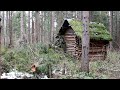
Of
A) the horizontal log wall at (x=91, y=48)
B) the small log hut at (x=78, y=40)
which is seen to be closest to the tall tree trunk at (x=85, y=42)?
Answer: the small log hut at (x=78, y=40)

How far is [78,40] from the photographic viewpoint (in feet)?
59.8

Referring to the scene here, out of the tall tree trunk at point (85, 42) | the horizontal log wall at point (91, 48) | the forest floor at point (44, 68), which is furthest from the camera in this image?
the horizontal log wall at point (91, 48)

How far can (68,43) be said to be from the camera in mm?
19844

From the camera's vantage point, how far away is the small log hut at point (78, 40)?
18.4 m

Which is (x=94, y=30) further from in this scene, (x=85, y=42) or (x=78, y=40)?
(x=85, y=42)

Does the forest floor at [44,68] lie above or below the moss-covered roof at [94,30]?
below

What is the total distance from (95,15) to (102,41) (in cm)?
1765

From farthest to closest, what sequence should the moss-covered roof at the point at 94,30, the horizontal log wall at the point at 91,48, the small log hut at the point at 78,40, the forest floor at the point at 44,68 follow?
the horizontal log wall at the point at 91,48 < the small log hut at the point at 78,40 < the moss-covered roof at the point at 94,30 < the forest floor at the point at 44,68

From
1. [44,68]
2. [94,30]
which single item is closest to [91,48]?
[94,30]

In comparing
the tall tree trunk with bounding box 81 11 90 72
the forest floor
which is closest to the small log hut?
the forest floor

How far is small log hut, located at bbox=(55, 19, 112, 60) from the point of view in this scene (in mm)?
18359

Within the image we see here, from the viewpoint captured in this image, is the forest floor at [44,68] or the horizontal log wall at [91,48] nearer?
the forest floor at [44,68]

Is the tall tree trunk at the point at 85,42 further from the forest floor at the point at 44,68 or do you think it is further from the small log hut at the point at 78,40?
the small log hut at the point at 78,40
